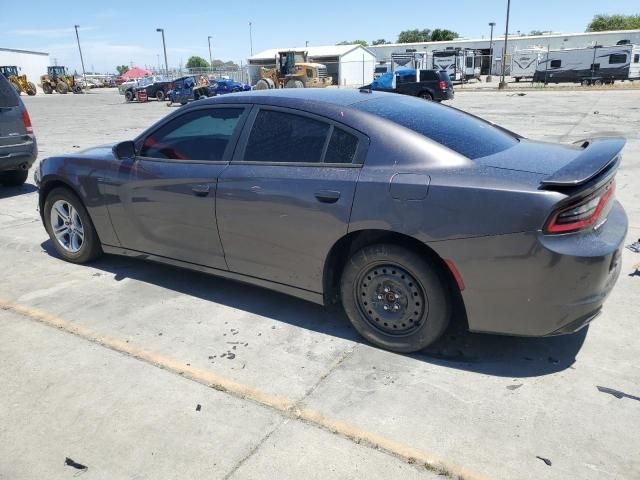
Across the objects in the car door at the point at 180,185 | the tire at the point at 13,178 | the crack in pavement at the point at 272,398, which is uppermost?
the car door at the point at 180,185

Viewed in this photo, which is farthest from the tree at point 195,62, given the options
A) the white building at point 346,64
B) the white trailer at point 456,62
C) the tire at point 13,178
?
the tire at point 13,178

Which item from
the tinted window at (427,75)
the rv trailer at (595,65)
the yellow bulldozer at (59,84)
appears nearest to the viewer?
the tinted window at (427,75)

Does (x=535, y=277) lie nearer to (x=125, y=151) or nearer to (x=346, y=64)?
(x=125, y=151)

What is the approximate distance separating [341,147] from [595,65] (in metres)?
39.8

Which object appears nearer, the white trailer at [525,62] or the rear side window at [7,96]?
the rear side window at [7,96]

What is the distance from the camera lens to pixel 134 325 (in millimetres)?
3812

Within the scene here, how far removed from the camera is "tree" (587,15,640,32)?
83162mm

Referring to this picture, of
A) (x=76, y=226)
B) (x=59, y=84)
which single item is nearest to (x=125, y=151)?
(x=76, y=226)

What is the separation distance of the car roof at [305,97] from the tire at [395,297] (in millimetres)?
1088

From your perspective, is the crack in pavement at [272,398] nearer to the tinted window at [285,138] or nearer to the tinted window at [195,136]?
the tinted window at [285,138]

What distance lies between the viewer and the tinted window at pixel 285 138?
134 inches

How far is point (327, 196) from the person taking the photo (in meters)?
3.23

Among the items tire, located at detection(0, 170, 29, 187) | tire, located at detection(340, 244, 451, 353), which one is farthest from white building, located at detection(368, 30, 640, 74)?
tire, located at detection(340, 244, 451, 353)

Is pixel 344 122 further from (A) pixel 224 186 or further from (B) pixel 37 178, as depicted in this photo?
(B) pixel 37 178
